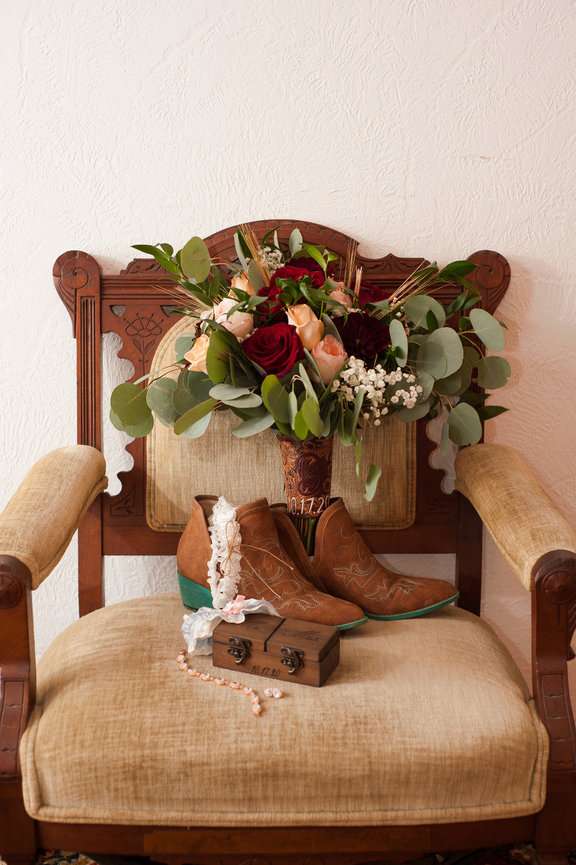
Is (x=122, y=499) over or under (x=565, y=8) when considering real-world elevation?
under

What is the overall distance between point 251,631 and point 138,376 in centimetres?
67

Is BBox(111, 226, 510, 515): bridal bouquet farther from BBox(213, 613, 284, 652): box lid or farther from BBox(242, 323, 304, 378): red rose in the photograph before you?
BBox(213, 613, 284, 652): box lid

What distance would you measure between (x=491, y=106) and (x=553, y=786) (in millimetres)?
1303

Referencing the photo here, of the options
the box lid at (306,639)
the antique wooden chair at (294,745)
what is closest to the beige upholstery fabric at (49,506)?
the antique wooden chair at (294,745)

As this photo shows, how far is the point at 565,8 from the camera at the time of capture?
1.72 meters

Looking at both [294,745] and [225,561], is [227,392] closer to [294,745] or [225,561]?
[225,561]

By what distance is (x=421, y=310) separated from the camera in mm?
1475

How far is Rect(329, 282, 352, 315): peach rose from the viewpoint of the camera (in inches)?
54.2

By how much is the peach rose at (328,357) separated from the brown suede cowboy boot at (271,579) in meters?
0.24

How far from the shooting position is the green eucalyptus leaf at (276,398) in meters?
1.28

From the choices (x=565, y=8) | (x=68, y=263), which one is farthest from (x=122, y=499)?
(x=565, y=8)

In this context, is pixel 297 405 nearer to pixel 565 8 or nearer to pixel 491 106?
pixel 491 106

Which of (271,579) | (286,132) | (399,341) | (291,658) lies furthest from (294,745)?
(286,132)

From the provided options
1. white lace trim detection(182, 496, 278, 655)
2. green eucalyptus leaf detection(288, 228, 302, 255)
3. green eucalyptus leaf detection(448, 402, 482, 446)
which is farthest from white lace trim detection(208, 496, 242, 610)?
green eucalyptus leaf detection(288, 228, 302, 255)
